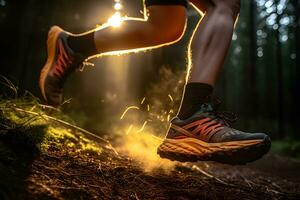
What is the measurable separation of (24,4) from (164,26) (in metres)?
7.47

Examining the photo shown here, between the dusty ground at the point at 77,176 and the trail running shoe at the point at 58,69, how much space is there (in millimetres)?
273

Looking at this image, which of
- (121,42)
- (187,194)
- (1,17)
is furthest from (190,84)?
(1,17)

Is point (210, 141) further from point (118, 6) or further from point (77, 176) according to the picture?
point (118, 6)

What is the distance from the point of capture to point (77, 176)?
1.92 metres

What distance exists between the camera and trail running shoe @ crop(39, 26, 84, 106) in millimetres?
2789

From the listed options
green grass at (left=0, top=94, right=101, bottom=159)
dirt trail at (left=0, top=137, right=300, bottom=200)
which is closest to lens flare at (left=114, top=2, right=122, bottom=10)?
green grass at (left=0, top=94, right=101, bottom=159)

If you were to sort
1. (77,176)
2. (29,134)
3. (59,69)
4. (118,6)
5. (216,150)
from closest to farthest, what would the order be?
(77,176), (216,150), (29,134), (59,69), (118,6)

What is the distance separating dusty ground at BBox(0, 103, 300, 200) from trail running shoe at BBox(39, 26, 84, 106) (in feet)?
0.90

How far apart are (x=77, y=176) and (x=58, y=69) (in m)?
1.15

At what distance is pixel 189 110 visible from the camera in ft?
7.89

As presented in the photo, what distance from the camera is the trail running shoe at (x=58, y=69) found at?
2.79 meters

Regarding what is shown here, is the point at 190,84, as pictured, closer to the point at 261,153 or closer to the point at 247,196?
the point at 261,153

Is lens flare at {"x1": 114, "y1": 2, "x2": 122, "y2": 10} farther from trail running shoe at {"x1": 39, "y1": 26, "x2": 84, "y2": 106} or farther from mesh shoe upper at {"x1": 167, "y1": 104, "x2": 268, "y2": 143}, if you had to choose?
mesh shoe upper at {"x1": 167, "y1": 104, "x2": 268, "y2": 143}

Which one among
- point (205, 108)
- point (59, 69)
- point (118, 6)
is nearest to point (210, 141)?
point (205, 108)
